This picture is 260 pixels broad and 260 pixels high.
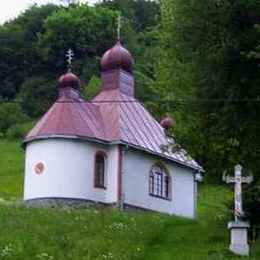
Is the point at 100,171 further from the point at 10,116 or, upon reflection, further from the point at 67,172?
the point at 10,116

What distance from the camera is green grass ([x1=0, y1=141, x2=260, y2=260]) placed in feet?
75.9

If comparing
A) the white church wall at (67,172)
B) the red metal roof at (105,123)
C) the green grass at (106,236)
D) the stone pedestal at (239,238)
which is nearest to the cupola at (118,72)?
the red metal roof at (105,123)

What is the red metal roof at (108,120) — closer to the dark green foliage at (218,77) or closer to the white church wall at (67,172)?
the white church wall at (67,172)

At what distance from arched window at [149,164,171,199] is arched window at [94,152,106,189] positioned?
6.55ft

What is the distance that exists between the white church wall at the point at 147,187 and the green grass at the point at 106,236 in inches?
244

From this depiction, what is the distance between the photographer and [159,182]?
39875 mm

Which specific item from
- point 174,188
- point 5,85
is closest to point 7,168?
point 174,188

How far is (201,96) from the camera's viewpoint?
2722 cm

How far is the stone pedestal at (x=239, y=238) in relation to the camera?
76.4 ft

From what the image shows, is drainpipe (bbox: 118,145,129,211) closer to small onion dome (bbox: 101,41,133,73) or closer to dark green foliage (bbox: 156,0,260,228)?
small onion dome (bbox: 101,41,133,73)

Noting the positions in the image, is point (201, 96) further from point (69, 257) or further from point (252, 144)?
point (69, 257)

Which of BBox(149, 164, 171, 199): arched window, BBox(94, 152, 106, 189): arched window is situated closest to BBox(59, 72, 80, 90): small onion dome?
BBox(94, 152, 106, 189): arched window

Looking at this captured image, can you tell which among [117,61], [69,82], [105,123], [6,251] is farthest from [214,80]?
[117,61]

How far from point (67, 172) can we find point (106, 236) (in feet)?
39.9
